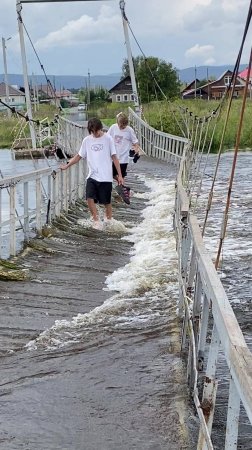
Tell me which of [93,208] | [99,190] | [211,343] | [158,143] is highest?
[211,343]

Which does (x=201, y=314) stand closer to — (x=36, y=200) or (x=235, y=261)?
(x=235, y=261)

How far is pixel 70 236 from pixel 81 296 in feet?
10.7

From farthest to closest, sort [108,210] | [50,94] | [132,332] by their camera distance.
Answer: [50,94] → [108,210] → [132,332]

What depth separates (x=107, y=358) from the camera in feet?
17.5

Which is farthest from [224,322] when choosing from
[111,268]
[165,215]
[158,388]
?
[165,215]

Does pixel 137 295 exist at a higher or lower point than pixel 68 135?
lower

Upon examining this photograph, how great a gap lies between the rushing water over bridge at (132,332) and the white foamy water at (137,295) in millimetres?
10

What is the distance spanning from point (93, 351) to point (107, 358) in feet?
0.56

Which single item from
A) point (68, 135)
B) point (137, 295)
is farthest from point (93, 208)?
point (68, 135)

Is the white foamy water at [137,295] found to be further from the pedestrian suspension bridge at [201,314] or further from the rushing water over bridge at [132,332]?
the pedestrian suspension bridge at [201,314]

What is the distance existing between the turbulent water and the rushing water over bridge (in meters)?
0.01

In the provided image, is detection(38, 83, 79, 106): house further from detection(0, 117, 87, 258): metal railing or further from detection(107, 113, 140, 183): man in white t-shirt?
detection(107, 113, 140, 183): man in white t-shirt

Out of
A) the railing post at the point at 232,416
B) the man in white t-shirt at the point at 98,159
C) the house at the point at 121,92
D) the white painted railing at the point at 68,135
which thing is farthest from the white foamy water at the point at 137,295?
the house at the point at 121,92

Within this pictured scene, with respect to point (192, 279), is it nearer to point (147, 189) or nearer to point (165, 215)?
point (165, 215)
